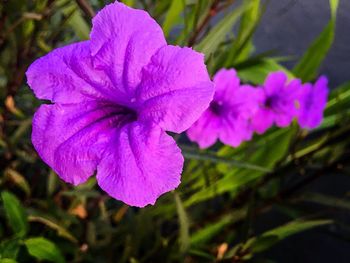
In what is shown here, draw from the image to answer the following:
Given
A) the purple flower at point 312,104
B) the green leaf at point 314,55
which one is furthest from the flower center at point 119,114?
the green leaf at point 314,55

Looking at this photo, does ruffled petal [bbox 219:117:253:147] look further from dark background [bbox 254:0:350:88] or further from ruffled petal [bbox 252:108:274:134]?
dark background [bbox 254:0:350:88]

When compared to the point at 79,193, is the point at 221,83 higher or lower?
higher

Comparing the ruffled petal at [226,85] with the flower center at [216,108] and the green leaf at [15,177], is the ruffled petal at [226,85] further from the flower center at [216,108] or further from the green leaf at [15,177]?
the green leaf at [15,177]

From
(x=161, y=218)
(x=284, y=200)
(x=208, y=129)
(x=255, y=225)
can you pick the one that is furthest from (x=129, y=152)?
(x=255, y=225)

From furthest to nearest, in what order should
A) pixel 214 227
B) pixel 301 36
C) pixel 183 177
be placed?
1. pixel 301 36
2. pixel 183 177
3. pixel 214 227

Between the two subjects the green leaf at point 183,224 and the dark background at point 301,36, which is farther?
the dark background at point 301,36

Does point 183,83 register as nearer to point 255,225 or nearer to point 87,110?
point 87,110

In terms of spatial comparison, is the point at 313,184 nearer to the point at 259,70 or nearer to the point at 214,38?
the point at 259,70

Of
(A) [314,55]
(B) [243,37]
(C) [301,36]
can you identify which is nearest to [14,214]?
(B) [243,37]
